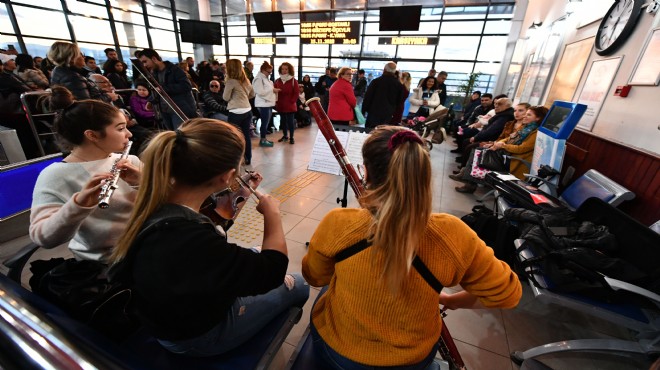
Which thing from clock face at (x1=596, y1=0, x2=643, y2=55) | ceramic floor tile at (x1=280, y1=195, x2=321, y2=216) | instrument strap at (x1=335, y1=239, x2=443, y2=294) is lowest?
ceramic floor tile at (x1=280, y1=195, x2=321, y2=216)

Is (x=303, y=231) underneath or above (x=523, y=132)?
underneath

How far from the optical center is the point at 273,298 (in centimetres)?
117

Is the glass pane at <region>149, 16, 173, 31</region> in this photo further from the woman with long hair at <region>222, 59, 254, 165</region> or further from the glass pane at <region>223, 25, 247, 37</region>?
the woman with long hair at <region>222, 59, 254, 165</region>

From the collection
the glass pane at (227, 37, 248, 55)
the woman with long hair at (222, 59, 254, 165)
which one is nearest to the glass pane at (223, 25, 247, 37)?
the glass pane at (227, 37, 248, 55)

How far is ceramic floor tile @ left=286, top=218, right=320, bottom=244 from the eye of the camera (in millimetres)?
2500

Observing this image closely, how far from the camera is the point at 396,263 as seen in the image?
0.72 meters

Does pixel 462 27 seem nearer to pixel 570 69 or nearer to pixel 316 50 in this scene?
pixel 316 50

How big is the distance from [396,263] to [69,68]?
3.86 m

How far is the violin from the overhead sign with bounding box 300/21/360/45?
23.9 feet

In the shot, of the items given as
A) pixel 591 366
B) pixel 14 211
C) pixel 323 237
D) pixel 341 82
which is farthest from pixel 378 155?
pixel 341 82

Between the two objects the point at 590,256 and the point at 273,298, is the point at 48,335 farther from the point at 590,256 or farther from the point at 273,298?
the point at 590,256

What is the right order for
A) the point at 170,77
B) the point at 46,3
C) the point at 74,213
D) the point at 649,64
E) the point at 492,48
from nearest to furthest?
1. the point at 74,213
2. the point at 649,64
3. the point at 170,77
4. the point at 46,3
5. the point at 492,48

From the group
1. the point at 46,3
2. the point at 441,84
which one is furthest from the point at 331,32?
the point at 46,3

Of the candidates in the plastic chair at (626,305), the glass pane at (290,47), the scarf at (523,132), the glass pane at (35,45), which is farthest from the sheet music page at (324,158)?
the glass pane at (35,45)
